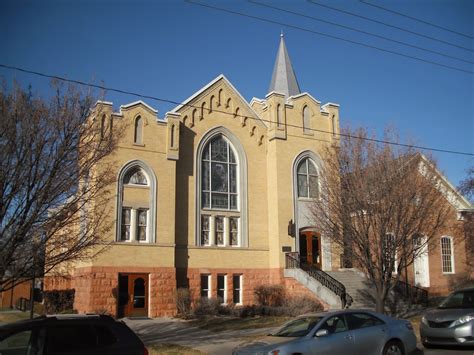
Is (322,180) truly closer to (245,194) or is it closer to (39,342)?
(245,194)

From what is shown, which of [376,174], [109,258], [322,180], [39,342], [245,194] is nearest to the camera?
[39,342]

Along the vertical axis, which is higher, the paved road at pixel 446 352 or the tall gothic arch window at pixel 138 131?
the tall gothic arch window at pixel 138 131

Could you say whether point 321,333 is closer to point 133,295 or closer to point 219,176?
point 133,295

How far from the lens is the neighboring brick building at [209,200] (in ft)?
87.0

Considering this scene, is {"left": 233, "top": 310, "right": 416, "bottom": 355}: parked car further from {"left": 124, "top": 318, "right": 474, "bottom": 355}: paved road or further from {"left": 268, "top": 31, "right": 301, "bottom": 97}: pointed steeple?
{"left": 268, "top": 31, "right": 301, "bottom": 97}: pointed steeple

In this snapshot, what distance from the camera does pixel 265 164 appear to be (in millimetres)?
32250

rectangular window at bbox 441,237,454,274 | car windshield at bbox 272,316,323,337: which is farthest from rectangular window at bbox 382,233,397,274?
rectangular window at bbox 441,237,454,274

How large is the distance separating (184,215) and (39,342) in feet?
68.9

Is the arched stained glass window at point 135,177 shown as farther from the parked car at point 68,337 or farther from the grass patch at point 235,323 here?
the parked car at point 68,337

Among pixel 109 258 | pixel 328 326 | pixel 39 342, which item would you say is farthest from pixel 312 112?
pixel 39 342

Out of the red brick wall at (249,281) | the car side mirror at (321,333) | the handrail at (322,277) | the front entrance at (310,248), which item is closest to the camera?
the car side mirror at (321,333)

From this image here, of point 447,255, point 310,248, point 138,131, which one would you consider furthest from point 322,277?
point 138,131

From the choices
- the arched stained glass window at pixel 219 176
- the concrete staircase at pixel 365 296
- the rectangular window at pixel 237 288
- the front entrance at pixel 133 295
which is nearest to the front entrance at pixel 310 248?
the concrete staircase at pixel 365 296

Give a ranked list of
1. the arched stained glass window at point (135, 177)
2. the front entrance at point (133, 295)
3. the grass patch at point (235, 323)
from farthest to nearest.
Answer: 1. the arched stained glass window at point (135, 177)
2. the front entrance at point (133, 295)
3. the grass patch at point (235, 323)
